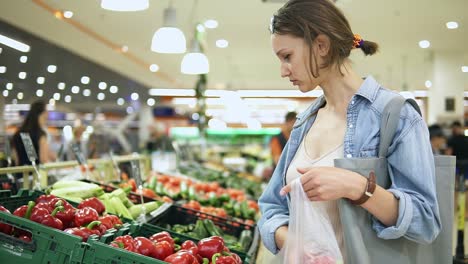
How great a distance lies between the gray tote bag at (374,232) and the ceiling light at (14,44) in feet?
10.5

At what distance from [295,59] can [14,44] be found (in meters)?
3.54

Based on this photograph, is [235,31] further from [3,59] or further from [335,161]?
[335,161]

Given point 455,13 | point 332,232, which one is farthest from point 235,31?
point 332,232

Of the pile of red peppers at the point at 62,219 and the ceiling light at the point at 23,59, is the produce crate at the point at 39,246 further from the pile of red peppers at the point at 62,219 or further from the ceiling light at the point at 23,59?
the ceiling light at the point at 23,59

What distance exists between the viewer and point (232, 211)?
5.15 meters

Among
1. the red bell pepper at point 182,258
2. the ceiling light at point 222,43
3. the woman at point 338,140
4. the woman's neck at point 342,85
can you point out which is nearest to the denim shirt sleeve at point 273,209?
the woman at point 338,140

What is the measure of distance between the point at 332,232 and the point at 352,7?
7.20 meters

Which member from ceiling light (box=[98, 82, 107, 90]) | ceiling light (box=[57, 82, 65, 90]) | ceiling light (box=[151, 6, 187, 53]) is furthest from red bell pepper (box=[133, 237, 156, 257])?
ceiling light (box=[98, 82, 107, 90])

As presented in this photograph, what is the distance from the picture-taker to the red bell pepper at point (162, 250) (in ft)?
7.39

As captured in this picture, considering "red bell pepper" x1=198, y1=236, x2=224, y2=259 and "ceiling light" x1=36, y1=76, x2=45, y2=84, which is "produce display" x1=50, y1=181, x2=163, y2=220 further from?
"ceiling light" x1=36, y1=76, x2=45, y2=84

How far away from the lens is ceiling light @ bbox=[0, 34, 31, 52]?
4.13m

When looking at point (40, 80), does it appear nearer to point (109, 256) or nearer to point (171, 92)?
point (109, 256)

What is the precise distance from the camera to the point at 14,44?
4633 mm

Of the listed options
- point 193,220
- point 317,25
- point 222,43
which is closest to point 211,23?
point 222,43
